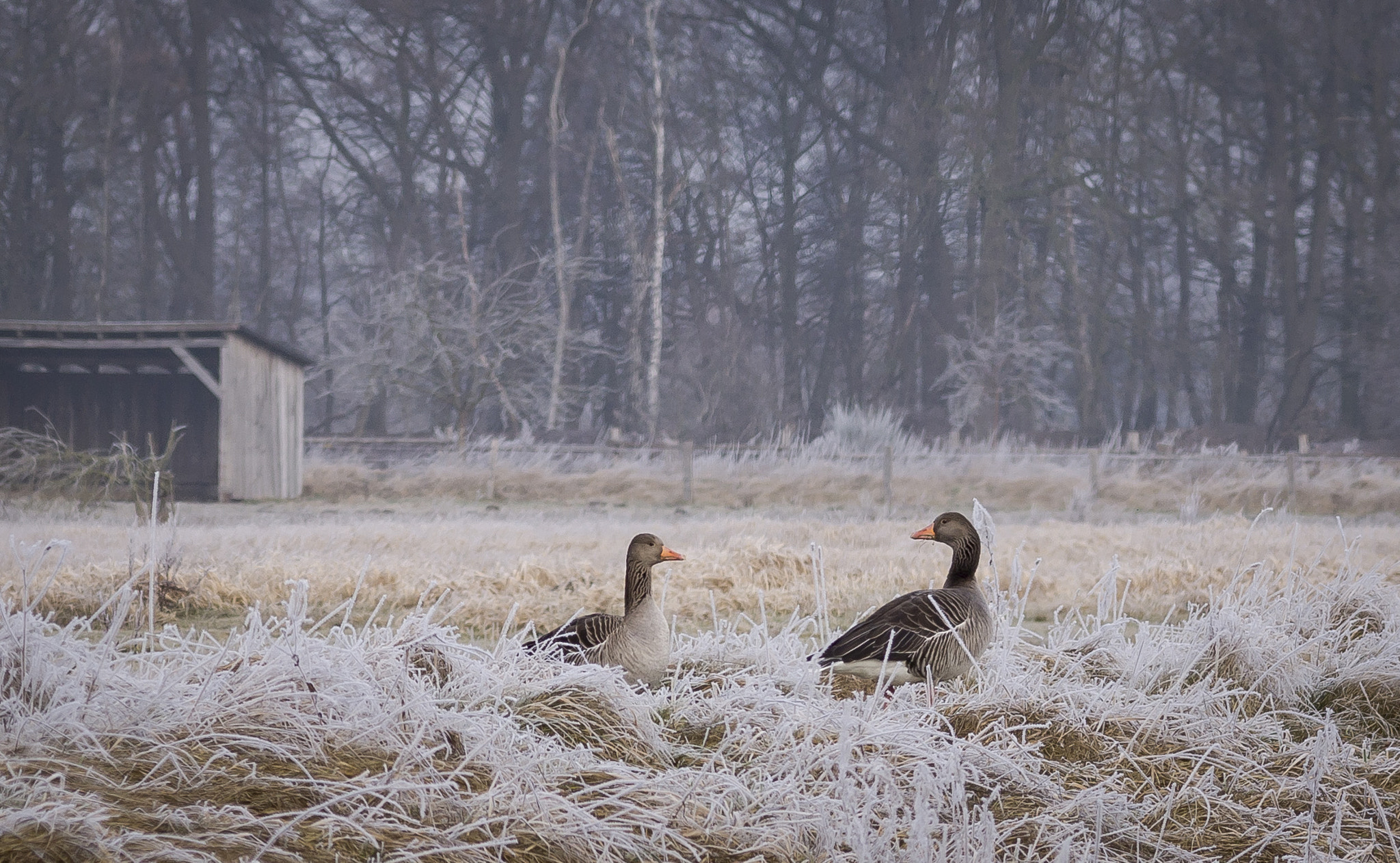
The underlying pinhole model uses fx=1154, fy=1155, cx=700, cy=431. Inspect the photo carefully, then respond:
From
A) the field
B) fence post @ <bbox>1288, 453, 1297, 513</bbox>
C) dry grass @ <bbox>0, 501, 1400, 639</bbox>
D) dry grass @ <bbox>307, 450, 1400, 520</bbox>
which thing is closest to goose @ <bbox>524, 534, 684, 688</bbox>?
the field

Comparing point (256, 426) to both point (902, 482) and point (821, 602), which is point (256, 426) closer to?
point (902, 482)

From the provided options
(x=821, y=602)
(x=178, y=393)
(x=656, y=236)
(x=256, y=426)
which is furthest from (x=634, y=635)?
(x=656, y=236)

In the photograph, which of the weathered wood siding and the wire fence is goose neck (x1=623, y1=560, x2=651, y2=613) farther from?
the weathered wood siding

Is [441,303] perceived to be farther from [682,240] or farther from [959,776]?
[959,776]

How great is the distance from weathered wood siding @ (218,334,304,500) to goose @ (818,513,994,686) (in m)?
14.7

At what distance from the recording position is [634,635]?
3984 mm

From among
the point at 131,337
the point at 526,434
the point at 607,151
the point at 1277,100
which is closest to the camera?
the point at 131,337

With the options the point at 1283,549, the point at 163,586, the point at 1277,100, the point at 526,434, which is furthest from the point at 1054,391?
the point at 163,586

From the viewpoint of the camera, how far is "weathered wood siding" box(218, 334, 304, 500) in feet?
55.9

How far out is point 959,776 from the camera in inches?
123

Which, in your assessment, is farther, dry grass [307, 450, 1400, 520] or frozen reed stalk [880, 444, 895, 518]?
dry grass [307, 450, 1400, 520]

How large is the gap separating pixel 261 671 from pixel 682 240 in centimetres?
2990

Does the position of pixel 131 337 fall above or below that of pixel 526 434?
above

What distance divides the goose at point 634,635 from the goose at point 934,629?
63 centimetres
